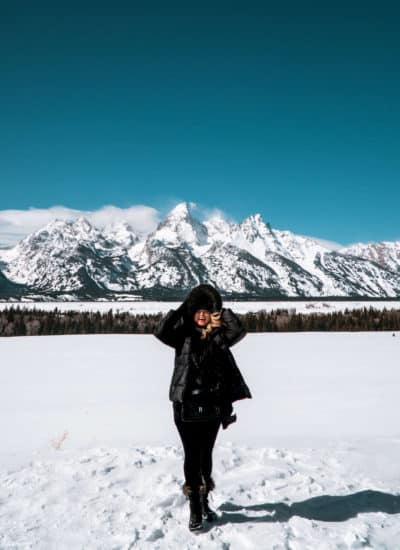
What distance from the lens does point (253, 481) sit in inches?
229

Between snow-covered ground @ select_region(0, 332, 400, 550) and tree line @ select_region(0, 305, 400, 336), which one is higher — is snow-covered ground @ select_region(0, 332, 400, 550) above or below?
below

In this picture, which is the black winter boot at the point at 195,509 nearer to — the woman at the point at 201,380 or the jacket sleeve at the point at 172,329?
the woman at the point at 201,380

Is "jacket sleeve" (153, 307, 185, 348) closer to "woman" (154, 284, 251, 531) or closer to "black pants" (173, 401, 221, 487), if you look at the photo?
"woman" (154, 284, 251, 531)

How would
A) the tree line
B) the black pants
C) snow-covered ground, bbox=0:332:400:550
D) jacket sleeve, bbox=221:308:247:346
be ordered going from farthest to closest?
the tree line, jacket sleeve, bbox=221:308:247:346, the black pants, snow-covered ground, bbox=0:332:400:550

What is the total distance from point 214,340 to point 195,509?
1748 millimetres

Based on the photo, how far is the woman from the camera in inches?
176

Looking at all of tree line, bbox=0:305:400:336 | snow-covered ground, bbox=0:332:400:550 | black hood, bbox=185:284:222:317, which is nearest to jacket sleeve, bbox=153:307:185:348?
black hood, bbox=185:284:222:317

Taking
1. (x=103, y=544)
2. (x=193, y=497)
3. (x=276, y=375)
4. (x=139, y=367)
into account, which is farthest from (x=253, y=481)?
(x=139, y=367)

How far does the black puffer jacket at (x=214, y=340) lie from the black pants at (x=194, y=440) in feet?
1.01

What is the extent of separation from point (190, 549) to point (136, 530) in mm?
659

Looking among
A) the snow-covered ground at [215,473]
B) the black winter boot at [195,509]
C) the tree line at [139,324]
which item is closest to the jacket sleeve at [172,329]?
the black winter boot at [195,509]

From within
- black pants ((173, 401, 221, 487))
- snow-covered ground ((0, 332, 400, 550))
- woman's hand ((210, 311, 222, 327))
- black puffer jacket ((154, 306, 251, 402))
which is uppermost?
woman's hand ((210, 311, 222, 327))

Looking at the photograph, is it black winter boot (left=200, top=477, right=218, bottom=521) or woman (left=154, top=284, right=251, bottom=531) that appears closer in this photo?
woman (left=154, top=284, right=251, bottom=531)

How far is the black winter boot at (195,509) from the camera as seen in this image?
445cm
